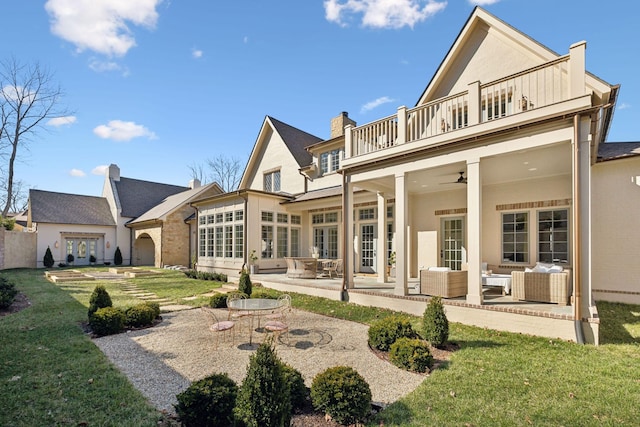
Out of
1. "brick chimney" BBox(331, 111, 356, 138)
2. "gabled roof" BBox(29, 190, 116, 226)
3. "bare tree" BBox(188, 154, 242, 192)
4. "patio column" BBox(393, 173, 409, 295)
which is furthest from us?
"bare tree" BBox(188, 154, 242, 192)

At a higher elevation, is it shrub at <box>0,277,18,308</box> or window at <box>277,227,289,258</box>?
window at <box>277,227,289,258</box>

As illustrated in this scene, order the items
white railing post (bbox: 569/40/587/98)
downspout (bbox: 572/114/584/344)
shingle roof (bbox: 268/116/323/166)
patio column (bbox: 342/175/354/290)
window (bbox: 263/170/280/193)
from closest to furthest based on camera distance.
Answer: downspout (bbox: 572/114/584/344) < white railing post (bbox: 569/40/587/98) < patio column (bbox: 342/175/354/290) < shingle roof (bbox: 268/116/323/166) < window (bbox: 263/170/280/193)

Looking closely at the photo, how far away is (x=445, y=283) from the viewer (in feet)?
25.7

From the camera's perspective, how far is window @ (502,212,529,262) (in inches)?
391

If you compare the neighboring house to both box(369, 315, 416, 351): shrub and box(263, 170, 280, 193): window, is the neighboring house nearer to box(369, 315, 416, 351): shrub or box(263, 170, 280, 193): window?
box(369, 315, 416, 351): shrub

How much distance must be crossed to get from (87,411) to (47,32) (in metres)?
13.6

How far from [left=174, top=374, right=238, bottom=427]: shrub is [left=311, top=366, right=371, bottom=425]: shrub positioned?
969mm

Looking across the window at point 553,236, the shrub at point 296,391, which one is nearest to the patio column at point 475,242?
the window at point 553,236

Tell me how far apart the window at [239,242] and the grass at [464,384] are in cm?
818

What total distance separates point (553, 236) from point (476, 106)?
5161 mm

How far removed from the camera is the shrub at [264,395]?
2814mm

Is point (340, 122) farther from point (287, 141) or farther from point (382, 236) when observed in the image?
point (382, 236)

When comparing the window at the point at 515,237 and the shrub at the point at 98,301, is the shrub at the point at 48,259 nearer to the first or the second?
the shrub at the point at 98,301

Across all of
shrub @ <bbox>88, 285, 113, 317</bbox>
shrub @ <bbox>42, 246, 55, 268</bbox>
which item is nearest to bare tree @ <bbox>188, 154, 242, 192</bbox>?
shrub @ <bbox>42, 246, 55, 268</bbox>
